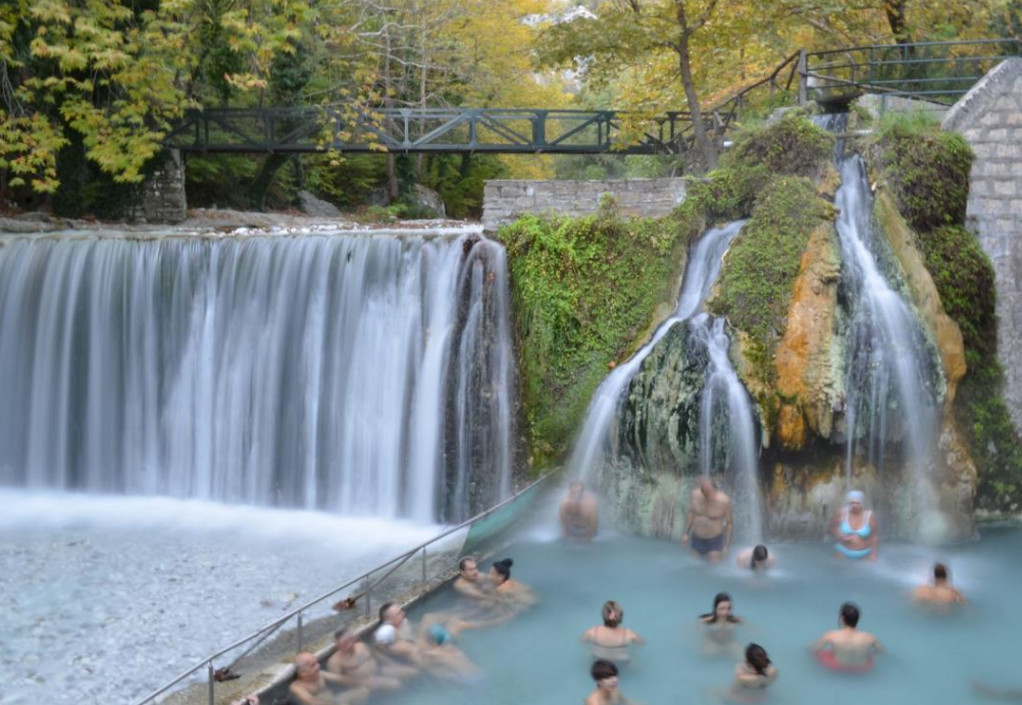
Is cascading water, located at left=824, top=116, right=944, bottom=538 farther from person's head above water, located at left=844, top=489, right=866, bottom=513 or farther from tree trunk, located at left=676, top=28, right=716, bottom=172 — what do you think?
tree trunk, located at left=676, top=28, right=716, bottom=172

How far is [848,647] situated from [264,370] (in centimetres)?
807

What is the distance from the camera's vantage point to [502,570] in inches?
355

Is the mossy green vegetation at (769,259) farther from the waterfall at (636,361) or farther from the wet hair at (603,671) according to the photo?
the wet hair at (603,671)

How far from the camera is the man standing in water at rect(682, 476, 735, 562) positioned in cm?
1004

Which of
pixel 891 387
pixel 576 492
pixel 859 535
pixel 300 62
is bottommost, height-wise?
pixel 859 535

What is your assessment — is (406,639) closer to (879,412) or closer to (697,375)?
(697,375)

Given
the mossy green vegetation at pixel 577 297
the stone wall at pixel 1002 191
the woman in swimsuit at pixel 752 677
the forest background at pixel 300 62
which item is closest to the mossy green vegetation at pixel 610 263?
the mossy green vegetation at pixel 577 297

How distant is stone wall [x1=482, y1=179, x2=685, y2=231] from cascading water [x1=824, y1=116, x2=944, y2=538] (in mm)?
2513

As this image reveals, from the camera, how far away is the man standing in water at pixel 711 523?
10.0 metres

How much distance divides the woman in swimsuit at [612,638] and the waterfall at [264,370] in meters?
3.98

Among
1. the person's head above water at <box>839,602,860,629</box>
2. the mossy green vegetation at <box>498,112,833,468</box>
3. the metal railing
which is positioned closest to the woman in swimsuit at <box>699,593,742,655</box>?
the person's head above water at <box>839,602,860,629</box>

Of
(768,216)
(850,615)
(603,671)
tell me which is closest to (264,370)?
(768,216)

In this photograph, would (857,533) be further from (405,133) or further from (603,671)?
(405,133)

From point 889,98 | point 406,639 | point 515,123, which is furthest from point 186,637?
point 515,123
